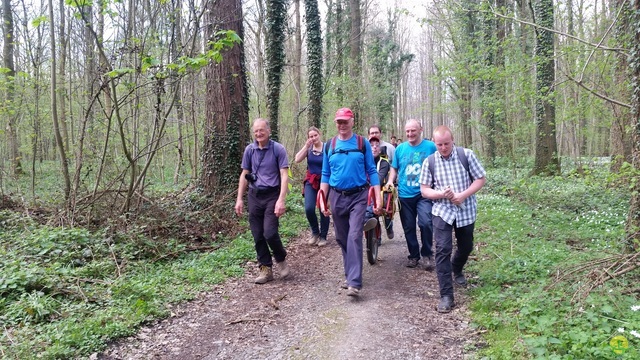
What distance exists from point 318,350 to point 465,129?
79.4 ft

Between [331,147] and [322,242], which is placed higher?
[331,147]

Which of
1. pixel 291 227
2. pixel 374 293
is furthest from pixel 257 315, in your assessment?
pixel 291 227

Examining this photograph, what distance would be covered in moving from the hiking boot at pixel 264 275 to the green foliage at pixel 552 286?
2.67 meters

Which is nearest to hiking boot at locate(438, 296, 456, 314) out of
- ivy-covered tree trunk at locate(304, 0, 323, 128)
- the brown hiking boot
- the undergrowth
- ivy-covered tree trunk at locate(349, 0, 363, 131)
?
the undergrowth

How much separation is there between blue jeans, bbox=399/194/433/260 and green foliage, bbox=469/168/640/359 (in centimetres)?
70

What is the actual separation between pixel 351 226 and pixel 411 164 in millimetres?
1613

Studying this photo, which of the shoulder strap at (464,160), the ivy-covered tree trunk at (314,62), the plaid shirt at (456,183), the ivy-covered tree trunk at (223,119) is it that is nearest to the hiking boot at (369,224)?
the plaid shirt at (456,183)

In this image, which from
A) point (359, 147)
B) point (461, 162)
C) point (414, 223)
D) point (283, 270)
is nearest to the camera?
point (461, 162)

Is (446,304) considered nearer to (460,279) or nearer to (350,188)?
(460,279)

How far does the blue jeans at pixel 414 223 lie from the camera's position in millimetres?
5727

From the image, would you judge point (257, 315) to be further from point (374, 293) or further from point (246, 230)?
point (246, 230)

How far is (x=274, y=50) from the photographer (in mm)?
12148

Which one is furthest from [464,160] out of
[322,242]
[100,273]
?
[100,273]

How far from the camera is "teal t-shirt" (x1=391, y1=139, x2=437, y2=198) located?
578 cm
